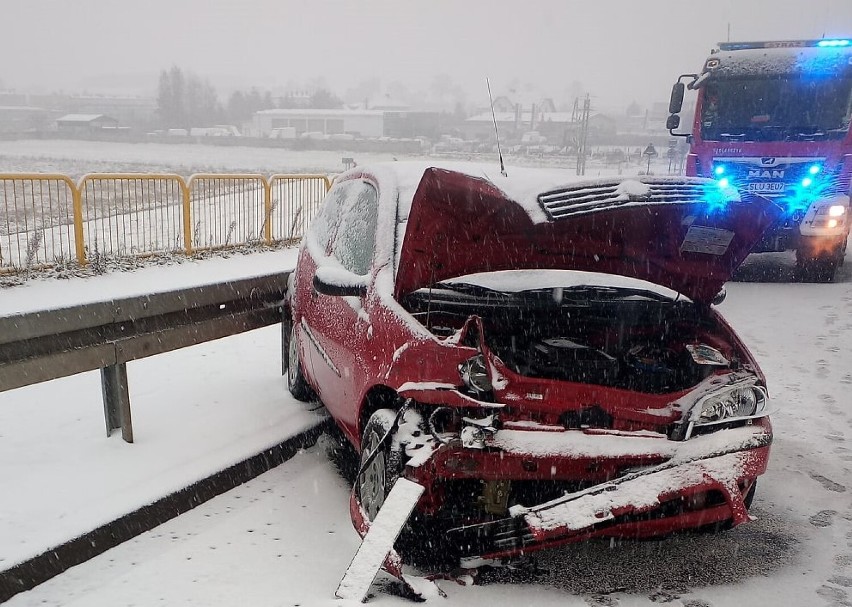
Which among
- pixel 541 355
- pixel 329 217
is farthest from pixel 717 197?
pixel 329 217

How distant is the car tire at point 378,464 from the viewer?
298 centimetres

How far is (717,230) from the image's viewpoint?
12.5 ft

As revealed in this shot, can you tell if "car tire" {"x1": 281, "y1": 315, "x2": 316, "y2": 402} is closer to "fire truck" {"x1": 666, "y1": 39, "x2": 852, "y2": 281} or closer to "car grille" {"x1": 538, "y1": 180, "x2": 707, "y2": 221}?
"car grille" {"x1": 538, "y1": 180, "x2": 707, "y2": 221}

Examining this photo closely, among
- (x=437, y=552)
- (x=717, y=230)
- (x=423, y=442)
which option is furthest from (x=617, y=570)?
(x=717, y=230)

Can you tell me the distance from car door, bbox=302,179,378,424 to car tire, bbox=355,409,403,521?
0.97 ft

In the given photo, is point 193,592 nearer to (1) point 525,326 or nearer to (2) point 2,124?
(1) point 525,326

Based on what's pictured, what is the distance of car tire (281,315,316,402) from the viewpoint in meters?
5.07

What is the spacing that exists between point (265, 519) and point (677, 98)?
32.1 ft

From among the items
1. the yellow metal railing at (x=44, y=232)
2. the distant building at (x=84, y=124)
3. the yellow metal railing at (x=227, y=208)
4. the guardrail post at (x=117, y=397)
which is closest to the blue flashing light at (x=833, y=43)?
the yellow metal railing at (x=227, y=208)

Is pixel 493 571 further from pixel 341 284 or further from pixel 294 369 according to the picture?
pixel 294 369

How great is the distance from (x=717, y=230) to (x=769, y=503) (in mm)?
1601

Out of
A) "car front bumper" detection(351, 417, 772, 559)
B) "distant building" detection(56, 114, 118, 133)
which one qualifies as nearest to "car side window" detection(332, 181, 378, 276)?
"car front bumper" detection(351, 417, 772, 559)

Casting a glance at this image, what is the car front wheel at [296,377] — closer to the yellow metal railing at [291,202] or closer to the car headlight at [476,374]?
the car headlight at [476,374]

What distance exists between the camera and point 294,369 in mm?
5207
